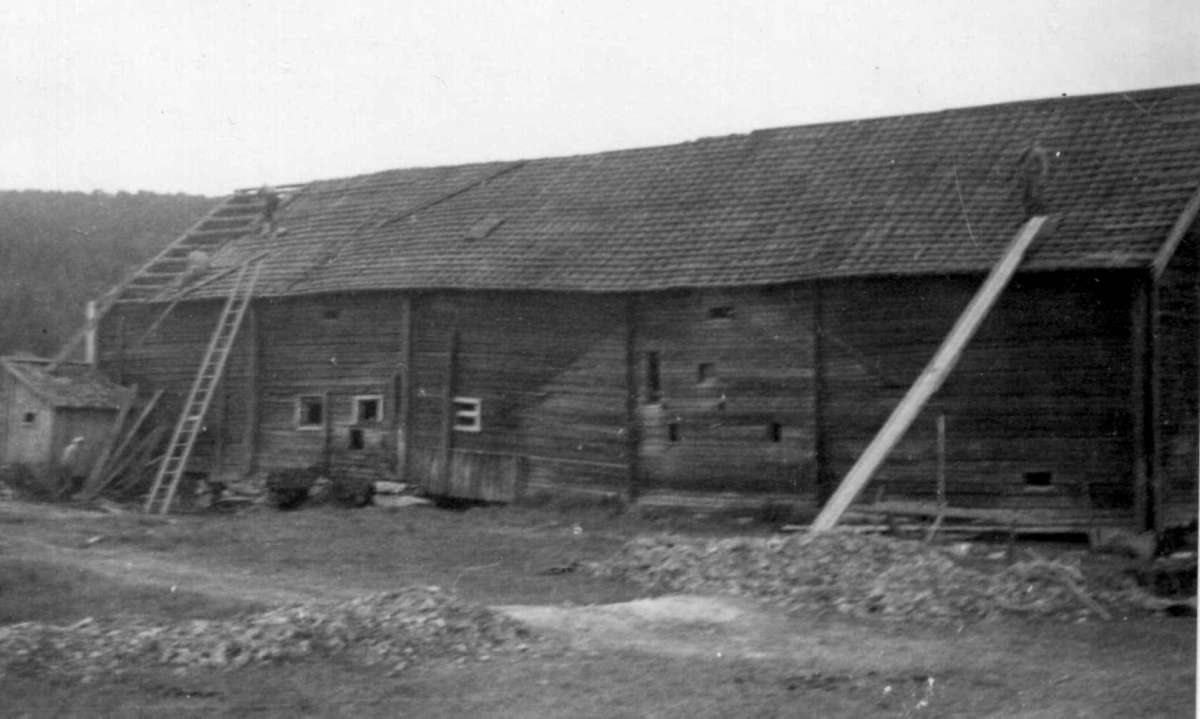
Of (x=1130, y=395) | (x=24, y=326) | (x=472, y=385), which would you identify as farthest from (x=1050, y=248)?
(x=24, y=326)

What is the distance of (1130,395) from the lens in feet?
67.9

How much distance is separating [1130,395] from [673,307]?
24.7 feet

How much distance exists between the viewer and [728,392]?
24234mm

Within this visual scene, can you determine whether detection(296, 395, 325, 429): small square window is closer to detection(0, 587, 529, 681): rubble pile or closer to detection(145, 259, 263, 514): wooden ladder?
detection(145, 259, 263, 514): wooden ladder

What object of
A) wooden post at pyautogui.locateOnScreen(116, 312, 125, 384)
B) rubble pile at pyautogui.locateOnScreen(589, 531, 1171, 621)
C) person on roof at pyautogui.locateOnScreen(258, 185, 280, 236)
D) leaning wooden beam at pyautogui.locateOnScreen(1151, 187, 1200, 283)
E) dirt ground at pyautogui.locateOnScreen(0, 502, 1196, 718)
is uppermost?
person on roof at pyautogui.locateOnScreen(258, 185, 280, 236)

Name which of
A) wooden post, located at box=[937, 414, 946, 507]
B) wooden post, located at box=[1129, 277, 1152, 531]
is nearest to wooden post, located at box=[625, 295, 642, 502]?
wooden post, located at box=[937, 414, 946, 507]

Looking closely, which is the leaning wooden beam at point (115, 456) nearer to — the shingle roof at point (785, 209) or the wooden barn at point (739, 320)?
the wooden barn at point (739, 320)

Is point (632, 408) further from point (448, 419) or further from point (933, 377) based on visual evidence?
point (933, 377)

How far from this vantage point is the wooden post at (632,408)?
2517cm

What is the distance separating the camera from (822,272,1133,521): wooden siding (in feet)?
68.4

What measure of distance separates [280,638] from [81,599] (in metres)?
4.18

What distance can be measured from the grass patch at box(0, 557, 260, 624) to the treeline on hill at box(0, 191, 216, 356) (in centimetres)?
916

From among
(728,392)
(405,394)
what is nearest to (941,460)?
(728,392)

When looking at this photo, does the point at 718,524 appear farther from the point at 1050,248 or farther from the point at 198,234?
the point at 198,234
